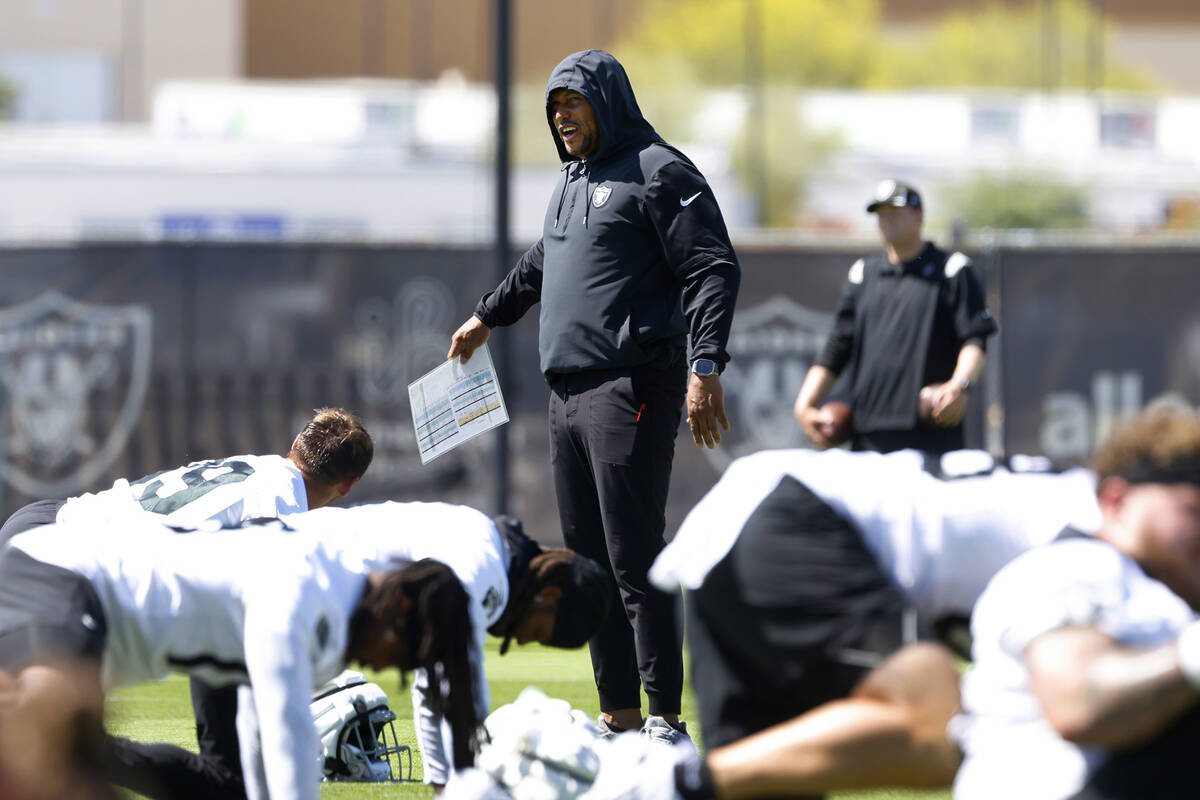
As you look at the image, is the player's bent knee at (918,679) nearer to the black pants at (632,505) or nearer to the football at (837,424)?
the black pants at (632,505)

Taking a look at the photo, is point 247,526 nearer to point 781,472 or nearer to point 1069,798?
point 781,472

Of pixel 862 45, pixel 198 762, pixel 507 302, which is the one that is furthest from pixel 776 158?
pixel 198 762

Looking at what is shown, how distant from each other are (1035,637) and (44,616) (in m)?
1.96

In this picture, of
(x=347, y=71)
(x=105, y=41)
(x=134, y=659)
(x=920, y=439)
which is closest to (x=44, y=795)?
(x=134, y=659)

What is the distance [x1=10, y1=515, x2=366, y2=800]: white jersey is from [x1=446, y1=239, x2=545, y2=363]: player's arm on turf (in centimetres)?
221

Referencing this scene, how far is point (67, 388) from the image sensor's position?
12.5 m

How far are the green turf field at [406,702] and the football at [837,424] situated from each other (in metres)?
1.53

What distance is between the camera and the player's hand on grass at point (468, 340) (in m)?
5.90

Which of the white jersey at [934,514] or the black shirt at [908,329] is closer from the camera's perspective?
the white jersey at [934,514]

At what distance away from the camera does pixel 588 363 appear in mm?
5410

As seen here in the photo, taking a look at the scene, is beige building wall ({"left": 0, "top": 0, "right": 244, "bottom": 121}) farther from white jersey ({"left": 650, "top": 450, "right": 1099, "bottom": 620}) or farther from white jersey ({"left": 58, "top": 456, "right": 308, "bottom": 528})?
white jersey ({"left": 650, "top": 450, "right": 1099, "bottom": 620})

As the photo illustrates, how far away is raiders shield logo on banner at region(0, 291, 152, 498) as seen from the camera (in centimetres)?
1241

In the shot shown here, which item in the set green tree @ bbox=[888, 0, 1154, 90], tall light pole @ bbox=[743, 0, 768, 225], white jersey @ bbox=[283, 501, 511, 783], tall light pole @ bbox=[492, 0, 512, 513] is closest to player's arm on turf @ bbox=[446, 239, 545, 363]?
white jersey @ bbox=[283, 501, 511, 783]

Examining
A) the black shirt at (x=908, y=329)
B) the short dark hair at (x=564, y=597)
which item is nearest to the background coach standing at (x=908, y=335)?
the black shirt at (x=908, y=329)
